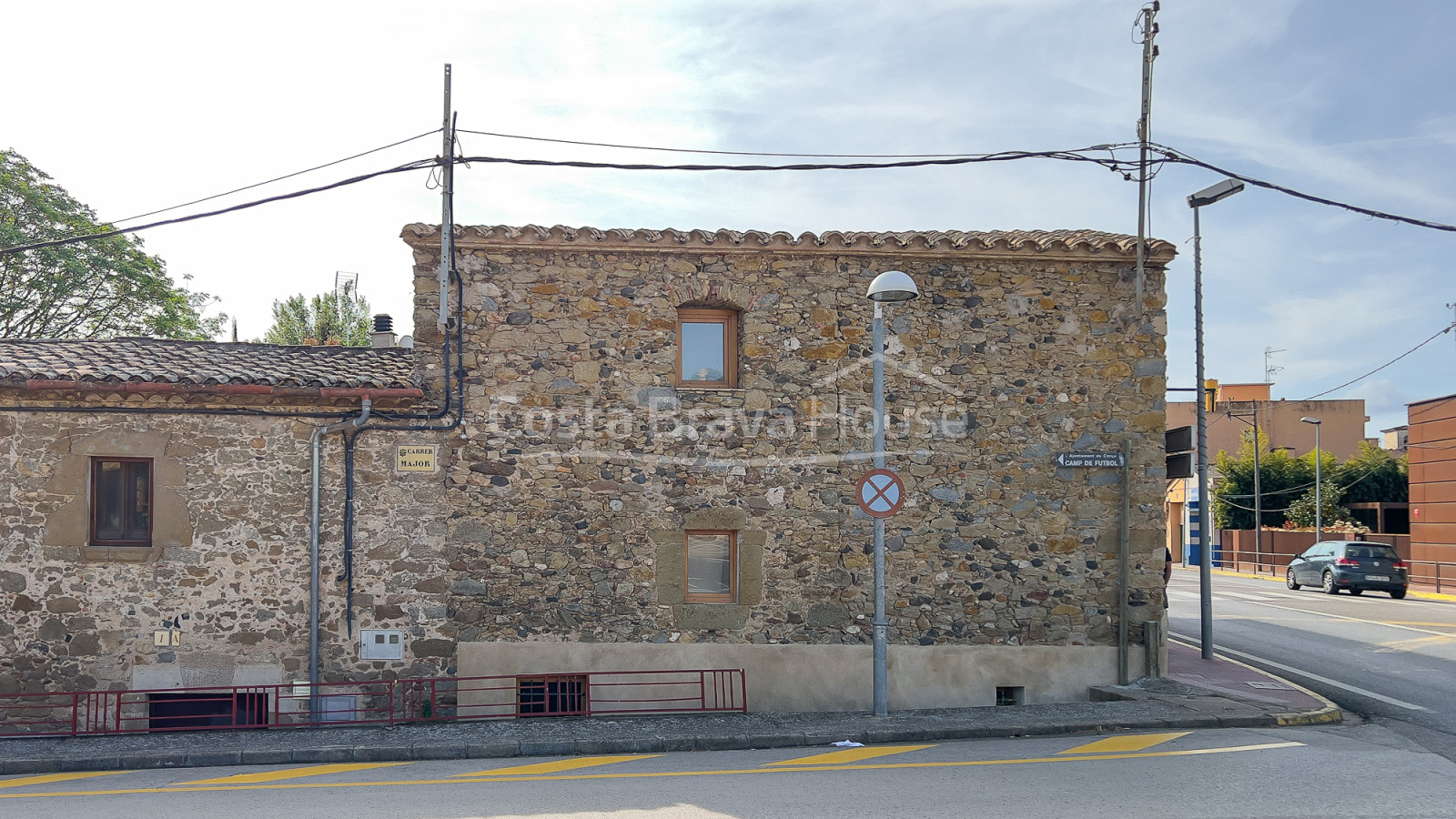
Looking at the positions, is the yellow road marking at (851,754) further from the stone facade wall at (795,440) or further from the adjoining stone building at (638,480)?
the stone facade wall at (795,440)

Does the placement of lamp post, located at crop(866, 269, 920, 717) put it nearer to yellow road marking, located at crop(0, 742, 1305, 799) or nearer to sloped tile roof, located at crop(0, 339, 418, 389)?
yellow road marking, located at crop(0, 742, 1305, 799)

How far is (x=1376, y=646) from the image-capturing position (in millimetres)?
15516

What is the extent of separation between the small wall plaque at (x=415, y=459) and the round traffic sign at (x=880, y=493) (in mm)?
4824

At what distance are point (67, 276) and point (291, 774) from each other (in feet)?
73.1

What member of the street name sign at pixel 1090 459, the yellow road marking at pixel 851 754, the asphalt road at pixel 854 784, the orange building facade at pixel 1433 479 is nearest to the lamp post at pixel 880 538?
the yellow road marking at pixel 851 754

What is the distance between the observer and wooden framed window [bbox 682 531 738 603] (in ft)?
37.4

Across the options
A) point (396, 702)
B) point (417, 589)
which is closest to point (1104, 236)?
point (417, 589)

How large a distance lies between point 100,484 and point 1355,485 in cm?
4579

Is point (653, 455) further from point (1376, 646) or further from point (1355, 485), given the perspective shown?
point (1355, 485)

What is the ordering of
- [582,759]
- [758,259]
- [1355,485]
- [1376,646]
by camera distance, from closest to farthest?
[582,759] → [758,259] → [1376,646] → [1355,485]

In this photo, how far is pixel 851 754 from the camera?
344 inches

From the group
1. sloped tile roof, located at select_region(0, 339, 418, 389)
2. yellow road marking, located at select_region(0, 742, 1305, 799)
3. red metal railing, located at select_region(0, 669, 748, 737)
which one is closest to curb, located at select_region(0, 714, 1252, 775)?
yellow road marking, located at select_region(0, 742, 1305, 799)

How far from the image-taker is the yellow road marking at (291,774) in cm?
811

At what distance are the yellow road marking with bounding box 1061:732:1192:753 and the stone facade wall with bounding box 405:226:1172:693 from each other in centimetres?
234
